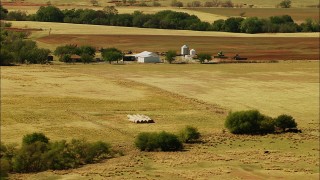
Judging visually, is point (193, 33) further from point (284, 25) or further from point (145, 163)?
point (145, 163)

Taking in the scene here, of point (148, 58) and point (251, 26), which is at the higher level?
point (251, 26)

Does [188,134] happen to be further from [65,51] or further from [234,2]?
[234,2]

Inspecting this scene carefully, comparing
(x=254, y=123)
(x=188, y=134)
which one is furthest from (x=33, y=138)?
(x=254, y=123)

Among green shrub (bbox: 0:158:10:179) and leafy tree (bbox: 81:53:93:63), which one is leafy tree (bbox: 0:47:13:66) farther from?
green shrub (bbox: 0:158:10:179)

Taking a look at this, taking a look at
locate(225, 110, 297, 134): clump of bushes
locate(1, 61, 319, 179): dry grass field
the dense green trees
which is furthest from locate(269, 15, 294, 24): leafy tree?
locate(225, 110, 297, 134): clump of bushes

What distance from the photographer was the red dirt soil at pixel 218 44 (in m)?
98.9

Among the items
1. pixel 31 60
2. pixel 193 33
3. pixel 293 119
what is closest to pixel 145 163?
pixel 293 119

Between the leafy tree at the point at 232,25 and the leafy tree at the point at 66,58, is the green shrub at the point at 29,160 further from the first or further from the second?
the leafy tree at the point at 232,25

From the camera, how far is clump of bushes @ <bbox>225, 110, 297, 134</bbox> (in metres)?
50.6

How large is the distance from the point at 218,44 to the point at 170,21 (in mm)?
25771

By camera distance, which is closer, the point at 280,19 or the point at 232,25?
the point at 232,25

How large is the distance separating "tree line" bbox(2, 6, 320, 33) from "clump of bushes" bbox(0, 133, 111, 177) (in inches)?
3334

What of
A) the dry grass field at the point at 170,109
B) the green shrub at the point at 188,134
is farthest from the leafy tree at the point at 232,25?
the green shrub at the point at 188,134

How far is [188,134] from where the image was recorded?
47375 mm
